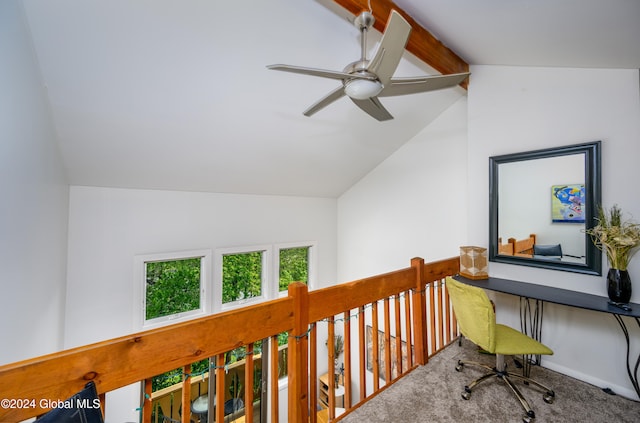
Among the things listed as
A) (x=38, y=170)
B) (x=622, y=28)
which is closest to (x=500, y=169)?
(x=622, y=28)

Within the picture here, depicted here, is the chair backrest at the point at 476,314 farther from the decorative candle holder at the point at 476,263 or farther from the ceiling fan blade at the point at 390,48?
the ceiling fan blade at the point at 390,48

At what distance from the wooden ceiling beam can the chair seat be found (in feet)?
7.86

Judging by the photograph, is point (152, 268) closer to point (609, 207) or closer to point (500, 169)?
point (500, 169)

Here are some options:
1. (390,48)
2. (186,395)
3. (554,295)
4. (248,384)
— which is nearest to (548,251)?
(554,295)

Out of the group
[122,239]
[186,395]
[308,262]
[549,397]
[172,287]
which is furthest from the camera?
[308,262]

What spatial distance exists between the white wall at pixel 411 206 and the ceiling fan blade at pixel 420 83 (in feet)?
6.14

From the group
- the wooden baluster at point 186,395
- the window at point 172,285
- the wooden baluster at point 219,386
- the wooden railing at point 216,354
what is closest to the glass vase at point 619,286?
the wooden railing at point 216,354

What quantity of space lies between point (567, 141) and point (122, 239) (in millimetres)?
4771

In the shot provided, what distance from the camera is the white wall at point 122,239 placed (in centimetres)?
308

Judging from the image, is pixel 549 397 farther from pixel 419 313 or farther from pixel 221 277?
pixel 221 277

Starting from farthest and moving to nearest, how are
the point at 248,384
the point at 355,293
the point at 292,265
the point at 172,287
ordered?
1. the point at 292,265
2. the point at 172,287
3. the point at 355,293
4. the point at 248,384

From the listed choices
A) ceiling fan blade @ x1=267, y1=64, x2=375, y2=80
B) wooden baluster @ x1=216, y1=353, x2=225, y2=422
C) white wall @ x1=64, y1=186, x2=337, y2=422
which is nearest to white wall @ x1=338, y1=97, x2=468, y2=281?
white wall @ x1=64, y1=186, x2=337, y2=422

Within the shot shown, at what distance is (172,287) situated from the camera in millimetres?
3779

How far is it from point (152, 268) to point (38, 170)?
6.59ft
